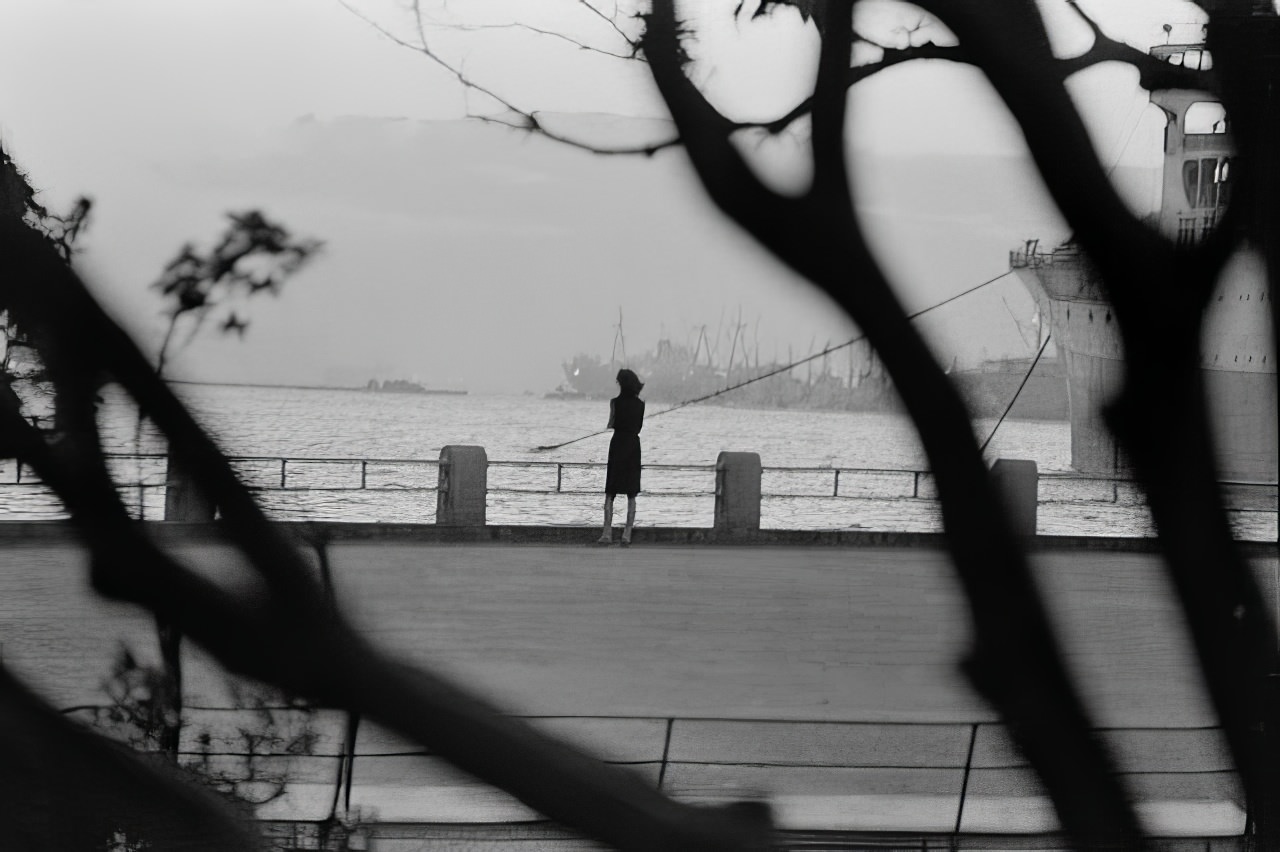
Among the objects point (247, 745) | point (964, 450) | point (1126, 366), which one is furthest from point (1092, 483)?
point (247, 745)

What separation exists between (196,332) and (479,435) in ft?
0.95

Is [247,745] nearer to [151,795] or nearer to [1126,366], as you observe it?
[151,795]

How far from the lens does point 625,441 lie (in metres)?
1.05

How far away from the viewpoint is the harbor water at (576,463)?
103 cm

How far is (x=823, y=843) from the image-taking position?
1188 mm

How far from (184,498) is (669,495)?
17.7 inches

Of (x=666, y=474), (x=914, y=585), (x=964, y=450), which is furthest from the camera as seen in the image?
(x=914, y=585)

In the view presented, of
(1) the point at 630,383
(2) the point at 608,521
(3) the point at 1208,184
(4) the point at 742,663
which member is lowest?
A: (4) the point at 742,663

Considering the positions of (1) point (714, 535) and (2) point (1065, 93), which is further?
(1) point (714, 535)

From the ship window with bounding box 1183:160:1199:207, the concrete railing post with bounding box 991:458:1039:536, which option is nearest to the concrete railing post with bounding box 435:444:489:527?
the concrete railing post with bounding box 991:458:1039:536

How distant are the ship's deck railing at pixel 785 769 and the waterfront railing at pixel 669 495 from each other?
203 millimetres

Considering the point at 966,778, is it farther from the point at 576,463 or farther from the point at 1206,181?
the point at 1206,181

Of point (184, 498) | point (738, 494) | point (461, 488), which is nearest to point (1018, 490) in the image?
point (738, 494)

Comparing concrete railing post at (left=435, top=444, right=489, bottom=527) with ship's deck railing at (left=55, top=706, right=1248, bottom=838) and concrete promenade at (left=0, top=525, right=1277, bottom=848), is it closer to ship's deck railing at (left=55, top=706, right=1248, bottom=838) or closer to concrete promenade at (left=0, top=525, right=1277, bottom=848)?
concrete promenade at (left=0, top=525, right=1277, bottom=848)
